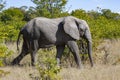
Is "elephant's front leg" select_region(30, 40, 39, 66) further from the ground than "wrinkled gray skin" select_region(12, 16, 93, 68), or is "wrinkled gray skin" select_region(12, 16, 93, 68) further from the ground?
"wrinkled gray skin" select_region(12, 16, 93, 68)

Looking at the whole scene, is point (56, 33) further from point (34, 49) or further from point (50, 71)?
point (50, 71)

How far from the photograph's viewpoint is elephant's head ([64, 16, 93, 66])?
11.2 meters

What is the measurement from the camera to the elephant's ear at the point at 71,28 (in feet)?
36.7

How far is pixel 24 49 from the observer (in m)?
12.2

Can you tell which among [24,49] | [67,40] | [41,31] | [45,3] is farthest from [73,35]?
[45,3]

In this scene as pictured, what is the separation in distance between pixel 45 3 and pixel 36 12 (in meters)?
1.11

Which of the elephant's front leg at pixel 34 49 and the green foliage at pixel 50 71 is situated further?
the elephant's front leg at pixel 34 49

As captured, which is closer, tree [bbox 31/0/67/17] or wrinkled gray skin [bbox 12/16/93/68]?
wrinkled gray skin [bbox 12/16/93/68]

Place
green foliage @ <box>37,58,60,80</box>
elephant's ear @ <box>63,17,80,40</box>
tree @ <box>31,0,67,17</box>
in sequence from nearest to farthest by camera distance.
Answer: green foliage @ <box>37,58,60,80</box> → elephant's ear @ <box>63,17,80,40</box> → tree @ <box>31,0,67,17</box>

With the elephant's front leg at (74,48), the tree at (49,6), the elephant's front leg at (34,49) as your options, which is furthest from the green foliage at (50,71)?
the tree at (49,6)

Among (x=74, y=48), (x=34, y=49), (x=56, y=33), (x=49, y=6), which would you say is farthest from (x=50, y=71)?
(x=49, y=6)

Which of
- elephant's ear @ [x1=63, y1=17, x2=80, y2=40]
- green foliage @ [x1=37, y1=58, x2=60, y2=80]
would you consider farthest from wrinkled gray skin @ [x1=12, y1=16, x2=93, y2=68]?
green foliage @ [x1=37, y1=58, x2=60, y2=80]

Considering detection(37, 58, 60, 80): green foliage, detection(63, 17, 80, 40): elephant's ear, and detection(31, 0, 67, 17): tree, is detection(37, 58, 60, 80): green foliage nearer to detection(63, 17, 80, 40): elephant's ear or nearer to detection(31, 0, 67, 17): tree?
detection(63, 17, 80, 40): elephant's ear

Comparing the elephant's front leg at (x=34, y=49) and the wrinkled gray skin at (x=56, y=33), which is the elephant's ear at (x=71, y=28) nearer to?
the wrinkled gray skin at (x=56, y=33)
